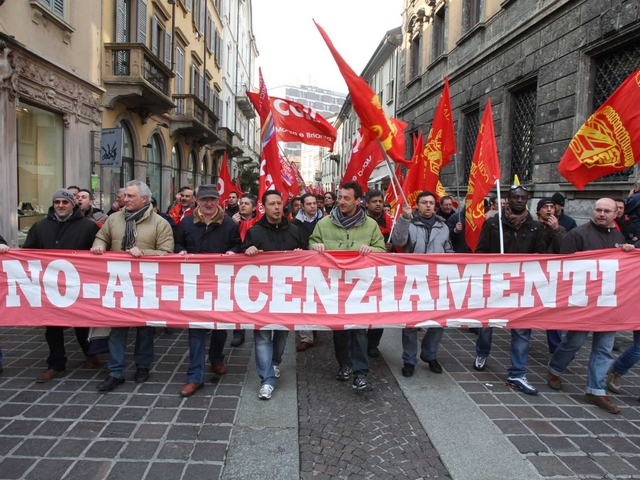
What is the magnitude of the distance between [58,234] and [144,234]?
0.88 metres

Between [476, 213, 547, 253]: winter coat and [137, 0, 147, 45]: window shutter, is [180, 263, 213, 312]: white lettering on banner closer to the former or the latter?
[476, 213, 547, 253]: winter coat

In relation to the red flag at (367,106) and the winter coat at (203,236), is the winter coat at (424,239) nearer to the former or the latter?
the red flag at (367,106)

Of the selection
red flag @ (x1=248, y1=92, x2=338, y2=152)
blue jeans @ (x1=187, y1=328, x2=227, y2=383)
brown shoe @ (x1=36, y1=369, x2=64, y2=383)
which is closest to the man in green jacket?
blue jeans @ (x1=187, y1=328, x2=227, y2=383)

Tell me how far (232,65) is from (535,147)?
30753mm

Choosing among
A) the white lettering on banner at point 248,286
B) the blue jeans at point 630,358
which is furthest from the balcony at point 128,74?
the blue jeans at point 630,358

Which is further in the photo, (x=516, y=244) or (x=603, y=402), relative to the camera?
(x=516, y=244)

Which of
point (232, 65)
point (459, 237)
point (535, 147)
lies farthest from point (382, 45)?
point (459, 237)

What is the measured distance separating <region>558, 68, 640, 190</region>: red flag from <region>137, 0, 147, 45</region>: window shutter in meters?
14.1

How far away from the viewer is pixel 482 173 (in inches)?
209

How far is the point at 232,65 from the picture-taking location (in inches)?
1446

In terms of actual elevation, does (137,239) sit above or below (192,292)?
above

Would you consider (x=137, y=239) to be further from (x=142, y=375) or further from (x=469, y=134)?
(x=469, y=134)

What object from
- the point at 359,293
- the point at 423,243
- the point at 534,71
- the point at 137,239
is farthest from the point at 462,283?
the point at 534,71

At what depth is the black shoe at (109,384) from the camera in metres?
4.11
